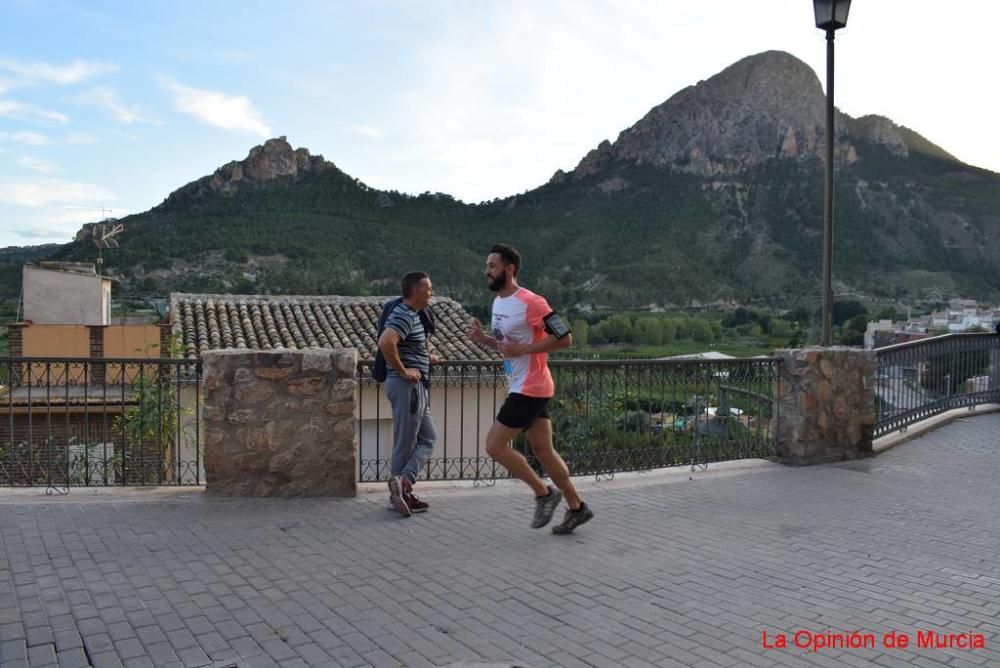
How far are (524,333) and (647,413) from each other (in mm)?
2980

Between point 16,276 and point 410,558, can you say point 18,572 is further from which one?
point 16,276

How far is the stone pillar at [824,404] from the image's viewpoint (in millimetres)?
7938

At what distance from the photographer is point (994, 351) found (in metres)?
11.6

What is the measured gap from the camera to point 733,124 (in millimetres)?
81438

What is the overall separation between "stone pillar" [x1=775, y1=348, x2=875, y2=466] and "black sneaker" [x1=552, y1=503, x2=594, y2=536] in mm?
3515

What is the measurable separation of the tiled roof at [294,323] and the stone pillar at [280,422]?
1320 cm

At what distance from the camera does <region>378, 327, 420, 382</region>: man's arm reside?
559 cm

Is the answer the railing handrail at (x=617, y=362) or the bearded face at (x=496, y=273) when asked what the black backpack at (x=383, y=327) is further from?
the bearded face at (x=496, y=273)

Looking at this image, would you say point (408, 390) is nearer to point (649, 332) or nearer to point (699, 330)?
point (649, 332)

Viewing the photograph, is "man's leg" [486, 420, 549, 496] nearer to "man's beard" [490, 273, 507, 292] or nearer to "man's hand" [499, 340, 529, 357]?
"man's hand" [499, 340, 529, 357]

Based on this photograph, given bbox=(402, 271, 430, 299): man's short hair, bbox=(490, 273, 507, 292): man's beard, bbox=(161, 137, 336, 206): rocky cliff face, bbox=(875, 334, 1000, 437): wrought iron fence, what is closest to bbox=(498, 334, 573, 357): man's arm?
bbox=(490, 273, 507, 292): man's beard

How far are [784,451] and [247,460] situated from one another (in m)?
5.30

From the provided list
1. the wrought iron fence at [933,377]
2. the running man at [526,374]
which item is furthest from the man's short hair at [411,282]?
the wrought iron fence at [933,377]

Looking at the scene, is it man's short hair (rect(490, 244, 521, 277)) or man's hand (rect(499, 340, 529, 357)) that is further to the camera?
man's short hair (rect(490, 244, 521, 277))
